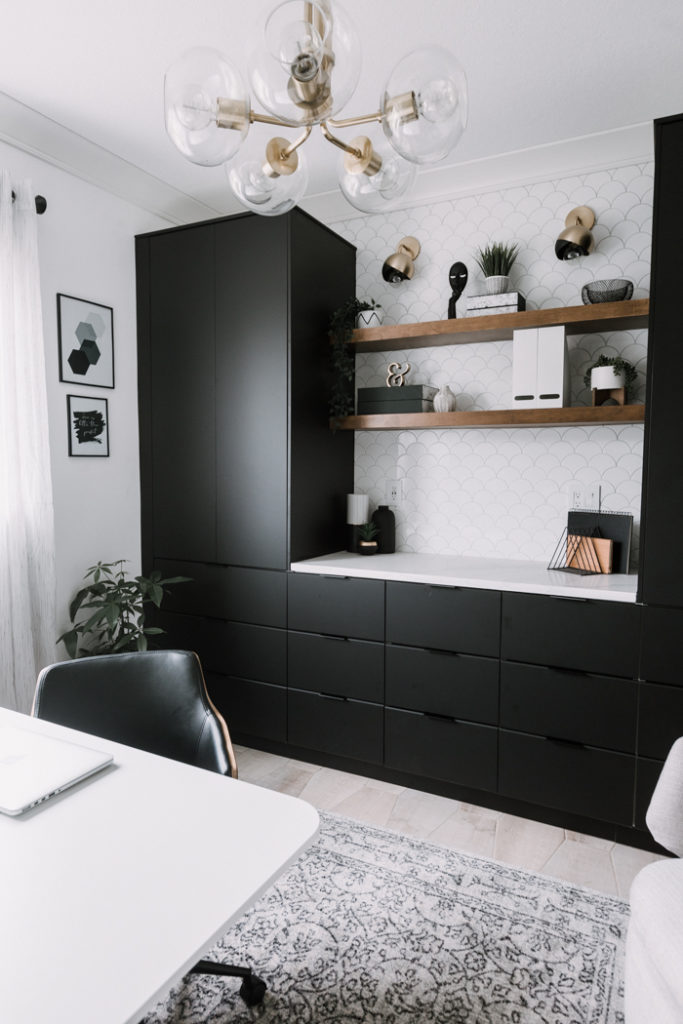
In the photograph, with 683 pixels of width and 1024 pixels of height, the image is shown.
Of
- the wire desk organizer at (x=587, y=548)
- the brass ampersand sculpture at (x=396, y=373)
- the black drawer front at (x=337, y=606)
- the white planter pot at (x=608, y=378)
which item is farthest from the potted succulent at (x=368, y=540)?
the white planter pot at (x=608, y=378)

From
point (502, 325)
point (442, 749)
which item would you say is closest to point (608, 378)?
point (502, 325)

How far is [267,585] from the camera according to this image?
297 cm

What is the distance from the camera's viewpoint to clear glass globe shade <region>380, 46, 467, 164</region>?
3.68ft

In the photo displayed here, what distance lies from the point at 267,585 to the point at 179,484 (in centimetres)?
71

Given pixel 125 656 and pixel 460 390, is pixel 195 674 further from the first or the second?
pixel 460 390

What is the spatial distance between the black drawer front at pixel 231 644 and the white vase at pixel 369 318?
1524 mm

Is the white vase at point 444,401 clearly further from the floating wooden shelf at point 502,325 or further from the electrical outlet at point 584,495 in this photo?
the electrical outlet at point 584,495

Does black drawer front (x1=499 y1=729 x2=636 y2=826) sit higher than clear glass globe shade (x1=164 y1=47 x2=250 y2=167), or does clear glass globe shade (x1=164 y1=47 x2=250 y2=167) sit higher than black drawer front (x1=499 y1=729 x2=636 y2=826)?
clear glass globe shade (x1=164 y1=47 x2=250 y2=167)

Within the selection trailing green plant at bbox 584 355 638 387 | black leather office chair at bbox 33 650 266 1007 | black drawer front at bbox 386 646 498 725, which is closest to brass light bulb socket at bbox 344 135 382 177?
black leather office chair at bbox 33 650 266 1007

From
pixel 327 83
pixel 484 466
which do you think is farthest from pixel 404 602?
pixel 327 83

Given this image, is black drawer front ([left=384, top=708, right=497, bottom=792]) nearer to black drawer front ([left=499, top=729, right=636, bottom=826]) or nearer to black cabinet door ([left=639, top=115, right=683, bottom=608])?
black drawer front ([left=499, top=729, right=636, bottom=826])

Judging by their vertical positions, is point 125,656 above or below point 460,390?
below

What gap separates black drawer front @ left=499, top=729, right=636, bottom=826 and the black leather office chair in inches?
53.4

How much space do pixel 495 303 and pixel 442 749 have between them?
1.93 meters
